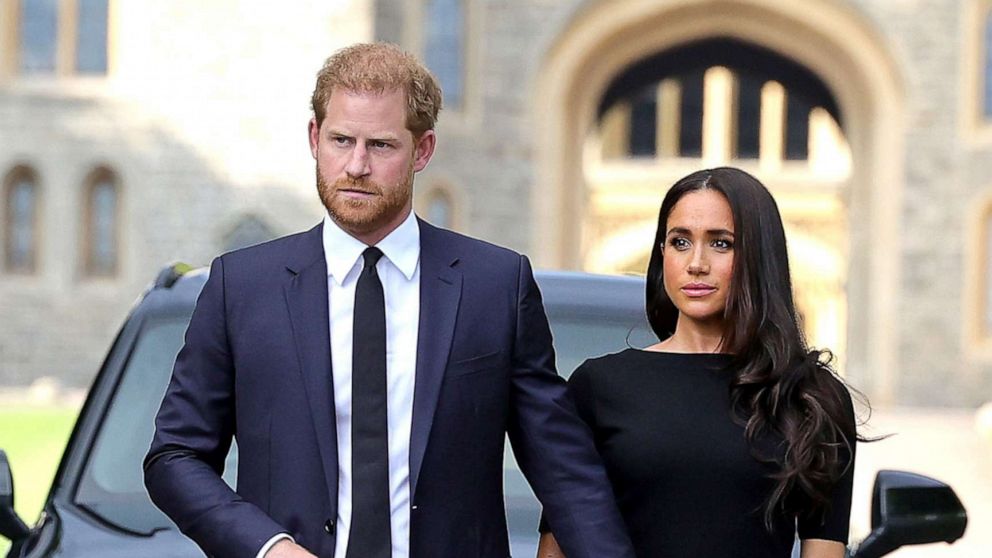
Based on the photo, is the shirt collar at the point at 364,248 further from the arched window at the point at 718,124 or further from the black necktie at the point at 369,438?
the arched window at the point at 718,124

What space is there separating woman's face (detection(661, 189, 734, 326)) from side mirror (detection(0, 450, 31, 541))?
1.44 metres

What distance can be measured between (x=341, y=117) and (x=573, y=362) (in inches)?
62.8

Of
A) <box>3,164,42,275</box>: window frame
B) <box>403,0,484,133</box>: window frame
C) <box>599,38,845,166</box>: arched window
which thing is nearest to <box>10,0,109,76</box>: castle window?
<box>3,164,42,275</box>: window frame

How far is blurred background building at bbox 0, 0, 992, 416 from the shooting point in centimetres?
2253

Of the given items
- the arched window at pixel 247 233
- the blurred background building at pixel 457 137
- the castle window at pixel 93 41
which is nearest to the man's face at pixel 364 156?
the arched window at pixel 247 233

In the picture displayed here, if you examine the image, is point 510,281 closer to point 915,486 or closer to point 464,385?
point 464,385

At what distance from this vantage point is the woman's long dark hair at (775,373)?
9.19 ft

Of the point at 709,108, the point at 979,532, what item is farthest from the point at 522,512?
the point at 709,108

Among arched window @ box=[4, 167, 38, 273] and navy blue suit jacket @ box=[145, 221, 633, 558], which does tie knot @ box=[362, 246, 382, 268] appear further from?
arched window @ box=[4, 167, 38, 273]

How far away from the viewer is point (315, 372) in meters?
2.67

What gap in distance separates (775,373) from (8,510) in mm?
A: 1589

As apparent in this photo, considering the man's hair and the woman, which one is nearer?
the man's hair

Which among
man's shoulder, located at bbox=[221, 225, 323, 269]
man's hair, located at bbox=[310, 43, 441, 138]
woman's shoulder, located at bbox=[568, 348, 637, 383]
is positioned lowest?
woman's shoulder, located at bbox=[568, 348, 637, 383]

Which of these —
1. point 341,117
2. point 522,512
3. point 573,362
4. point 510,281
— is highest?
point 341,117
